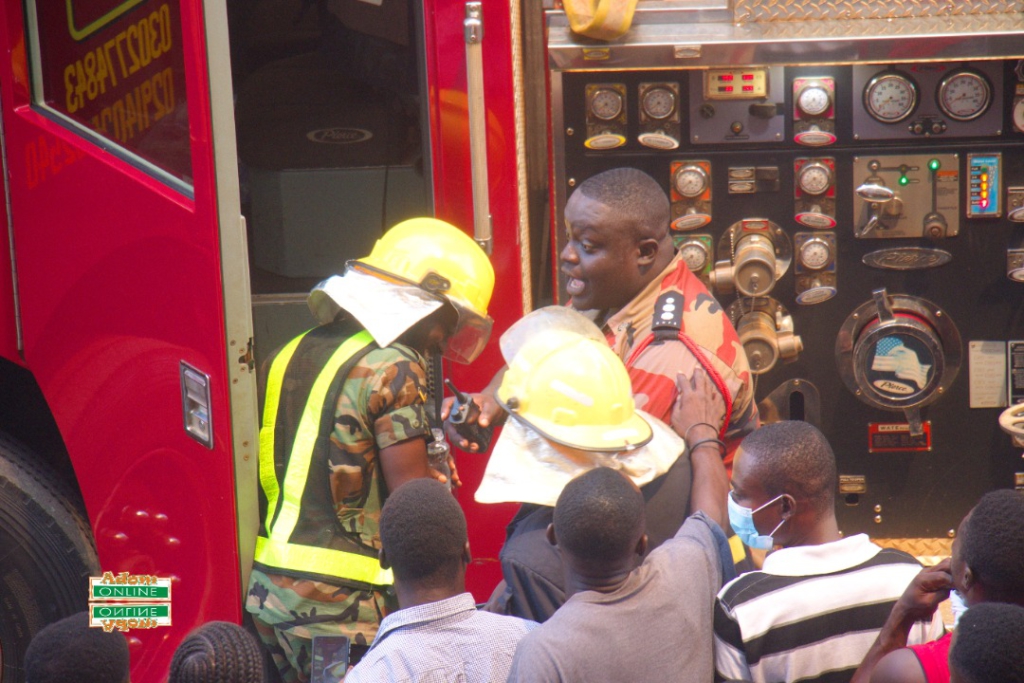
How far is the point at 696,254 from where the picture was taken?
14.1 feet

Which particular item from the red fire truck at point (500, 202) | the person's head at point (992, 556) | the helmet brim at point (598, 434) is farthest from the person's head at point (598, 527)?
Answer: the red fire truck at point (500, 202)

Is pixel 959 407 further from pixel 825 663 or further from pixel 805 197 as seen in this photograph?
pixel 825 663

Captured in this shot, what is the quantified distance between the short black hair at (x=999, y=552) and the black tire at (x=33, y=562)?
2.55 m

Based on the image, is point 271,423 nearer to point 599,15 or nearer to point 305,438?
point 305,438

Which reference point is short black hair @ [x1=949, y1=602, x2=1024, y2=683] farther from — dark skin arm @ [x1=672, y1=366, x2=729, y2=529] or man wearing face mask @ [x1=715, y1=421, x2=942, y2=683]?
dark skin arm @ [x1=672, y1=366, x2=729, y2=529]

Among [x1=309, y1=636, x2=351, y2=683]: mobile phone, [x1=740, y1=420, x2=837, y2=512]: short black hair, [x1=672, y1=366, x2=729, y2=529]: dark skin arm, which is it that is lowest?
[x1=309, y1=636, x2=351, y2=683]: mobile phone

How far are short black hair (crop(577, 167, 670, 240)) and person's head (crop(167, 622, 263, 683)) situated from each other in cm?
175

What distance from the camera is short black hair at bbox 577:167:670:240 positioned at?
335 centimetres

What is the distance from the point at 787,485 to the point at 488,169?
5.62 feet

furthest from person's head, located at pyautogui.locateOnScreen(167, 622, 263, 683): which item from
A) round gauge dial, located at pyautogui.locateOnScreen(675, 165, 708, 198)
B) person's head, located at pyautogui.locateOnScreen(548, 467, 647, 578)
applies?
round gauge dial, located at pyautogui.locateOnScreen(675, 165, 708, 198)

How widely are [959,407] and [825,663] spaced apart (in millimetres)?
2406

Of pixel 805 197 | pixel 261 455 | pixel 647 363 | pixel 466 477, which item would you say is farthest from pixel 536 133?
pixel 261 455

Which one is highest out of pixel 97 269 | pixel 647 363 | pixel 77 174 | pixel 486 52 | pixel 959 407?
pixel 486 52

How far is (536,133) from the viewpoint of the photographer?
4531 mm
